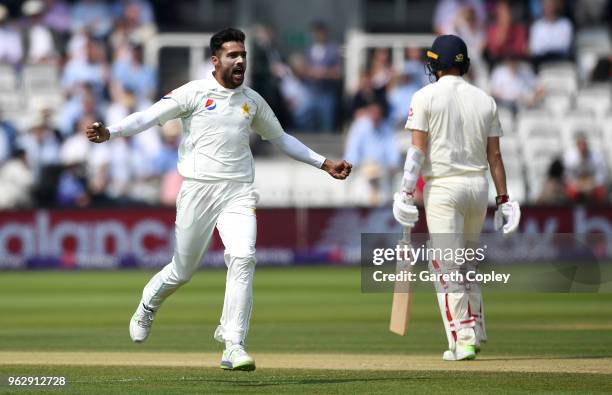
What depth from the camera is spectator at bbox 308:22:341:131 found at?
69.1 ft

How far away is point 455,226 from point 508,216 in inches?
14.8

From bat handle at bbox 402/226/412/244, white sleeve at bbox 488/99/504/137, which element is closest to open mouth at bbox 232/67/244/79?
bat handle at bbox 402/226/412/244

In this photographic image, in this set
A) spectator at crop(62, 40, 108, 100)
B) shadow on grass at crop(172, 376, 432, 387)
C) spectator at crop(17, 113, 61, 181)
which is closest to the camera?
shadow on grass at crop(172, 376, 432, 387)

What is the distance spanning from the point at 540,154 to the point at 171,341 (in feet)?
35.8

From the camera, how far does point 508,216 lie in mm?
7867

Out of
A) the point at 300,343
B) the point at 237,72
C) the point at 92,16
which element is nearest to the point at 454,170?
the point at 237,72

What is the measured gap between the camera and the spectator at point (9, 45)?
2112 cm

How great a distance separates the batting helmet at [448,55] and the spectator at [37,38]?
13791 mm

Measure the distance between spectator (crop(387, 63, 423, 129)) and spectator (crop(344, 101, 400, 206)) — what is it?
1.06ft

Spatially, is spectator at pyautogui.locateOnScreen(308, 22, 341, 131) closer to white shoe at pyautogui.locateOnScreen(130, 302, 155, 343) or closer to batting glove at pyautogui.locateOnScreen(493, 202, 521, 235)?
batting glove at pyautogui.locateOnScreen(493, 202, 521, 235)

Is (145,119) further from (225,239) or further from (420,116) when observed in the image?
(420,116)

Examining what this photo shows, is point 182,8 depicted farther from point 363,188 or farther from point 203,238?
point 203,238

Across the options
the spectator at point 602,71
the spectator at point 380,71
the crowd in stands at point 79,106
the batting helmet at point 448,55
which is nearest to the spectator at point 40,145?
the crowd in stands at point 79,106

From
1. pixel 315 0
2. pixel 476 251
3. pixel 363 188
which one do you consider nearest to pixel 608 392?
pixel 476 251
